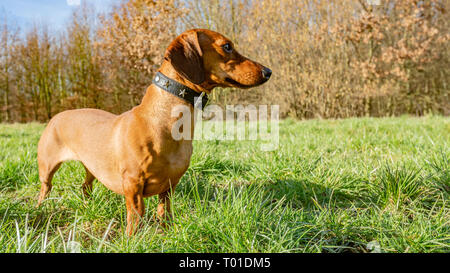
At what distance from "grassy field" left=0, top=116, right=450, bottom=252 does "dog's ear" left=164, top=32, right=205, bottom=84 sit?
0.75m

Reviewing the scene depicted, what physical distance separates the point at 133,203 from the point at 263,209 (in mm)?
810

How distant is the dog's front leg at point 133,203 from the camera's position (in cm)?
183

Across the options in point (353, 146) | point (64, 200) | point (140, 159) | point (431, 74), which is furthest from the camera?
point (431, 74)

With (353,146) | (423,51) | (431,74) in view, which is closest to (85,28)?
(353,146)

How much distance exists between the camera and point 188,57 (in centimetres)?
177

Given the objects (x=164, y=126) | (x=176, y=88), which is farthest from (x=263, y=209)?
(x=176, y=88)

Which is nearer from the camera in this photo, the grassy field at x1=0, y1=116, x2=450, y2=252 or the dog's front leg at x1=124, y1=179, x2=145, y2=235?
the grassy field at x1=0, y1=116, x2=450, y2=252

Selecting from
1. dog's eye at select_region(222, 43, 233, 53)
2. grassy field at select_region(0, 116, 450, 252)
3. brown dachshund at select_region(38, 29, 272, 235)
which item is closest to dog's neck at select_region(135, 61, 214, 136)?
brown dachshund at select_region(38, 29, 272, 235)

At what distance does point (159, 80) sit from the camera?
6.02 feet

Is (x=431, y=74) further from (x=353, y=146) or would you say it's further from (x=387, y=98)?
(x=353, y=146)

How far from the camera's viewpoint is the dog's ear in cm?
174

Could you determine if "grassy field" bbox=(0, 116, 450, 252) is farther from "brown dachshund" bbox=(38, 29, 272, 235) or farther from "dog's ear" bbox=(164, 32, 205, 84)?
"dog's ear" bbox=(164, 32, 205, 84)

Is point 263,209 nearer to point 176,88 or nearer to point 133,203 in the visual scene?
point 133,203
